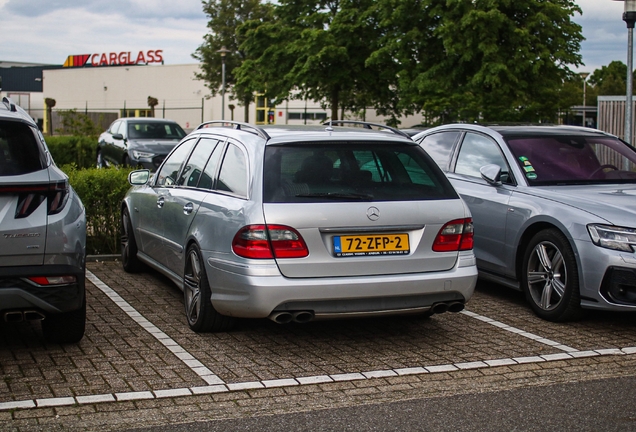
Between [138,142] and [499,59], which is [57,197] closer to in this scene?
[138,142]

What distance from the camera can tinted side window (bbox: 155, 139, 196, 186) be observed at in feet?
25.3

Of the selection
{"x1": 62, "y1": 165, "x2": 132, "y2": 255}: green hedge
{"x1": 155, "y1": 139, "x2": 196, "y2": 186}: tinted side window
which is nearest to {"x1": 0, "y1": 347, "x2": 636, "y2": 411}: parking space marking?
{"x1": 155, "y1": 139, "x2": 196, "y2": 186}: tinted side window

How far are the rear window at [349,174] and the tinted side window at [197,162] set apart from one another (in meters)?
1.17

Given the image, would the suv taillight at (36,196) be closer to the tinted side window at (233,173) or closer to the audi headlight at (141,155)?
the tinted side window at (233,173)

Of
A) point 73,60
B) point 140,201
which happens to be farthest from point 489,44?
point 73,60

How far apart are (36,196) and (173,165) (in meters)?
2.49

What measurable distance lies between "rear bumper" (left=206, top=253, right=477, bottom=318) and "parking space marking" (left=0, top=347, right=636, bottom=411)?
472 millimetres

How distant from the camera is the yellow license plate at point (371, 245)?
5762mm

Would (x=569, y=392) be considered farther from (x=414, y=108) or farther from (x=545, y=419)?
(x=414, y=108)

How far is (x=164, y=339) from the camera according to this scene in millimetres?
6348

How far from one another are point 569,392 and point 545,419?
579 mm

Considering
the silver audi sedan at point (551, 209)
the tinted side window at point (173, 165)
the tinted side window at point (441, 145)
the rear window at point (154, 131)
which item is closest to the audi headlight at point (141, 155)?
the rear window at point (154, 131)

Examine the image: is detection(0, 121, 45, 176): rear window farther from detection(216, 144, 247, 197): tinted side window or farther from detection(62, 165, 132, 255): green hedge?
detection(62, 165, 132, 255): green hedge

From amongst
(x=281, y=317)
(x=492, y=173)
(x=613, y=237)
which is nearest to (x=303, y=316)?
(x=281, y=317)
